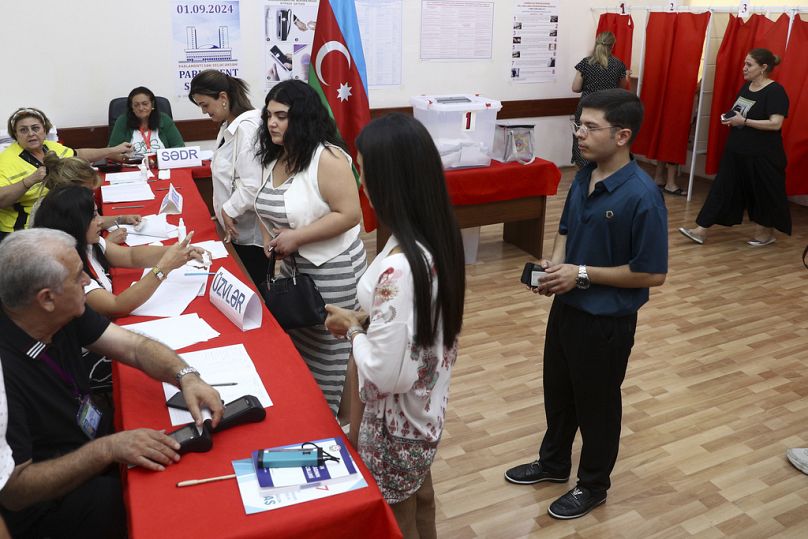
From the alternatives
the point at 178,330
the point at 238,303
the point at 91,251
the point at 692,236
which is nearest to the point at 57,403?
the point at 178,330

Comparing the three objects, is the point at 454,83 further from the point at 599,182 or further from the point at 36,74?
the point at 599,182

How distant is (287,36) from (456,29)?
1790mm

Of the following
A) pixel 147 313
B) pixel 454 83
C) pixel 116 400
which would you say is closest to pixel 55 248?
pixel 116 400

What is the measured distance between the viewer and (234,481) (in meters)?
1.50

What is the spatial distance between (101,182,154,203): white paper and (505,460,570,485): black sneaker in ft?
7.97

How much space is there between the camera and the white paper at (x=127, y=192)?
12.3 feet

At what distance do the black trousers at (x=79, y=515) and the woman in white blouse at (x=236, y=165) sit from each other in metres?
1.53

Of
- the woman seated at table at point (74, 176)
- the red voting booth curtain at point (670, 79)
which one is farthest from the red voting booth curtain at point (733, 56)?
the woman seated at table at point (74, 176)

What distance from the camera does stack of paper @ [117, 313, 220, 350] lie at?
2.15 m

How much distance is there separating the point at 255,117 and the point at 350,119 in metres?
1.78

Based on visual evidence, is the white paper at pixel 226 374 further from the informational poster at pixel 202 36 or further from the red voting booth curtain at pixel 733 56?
the red voting booth curtain at pixel 733 56

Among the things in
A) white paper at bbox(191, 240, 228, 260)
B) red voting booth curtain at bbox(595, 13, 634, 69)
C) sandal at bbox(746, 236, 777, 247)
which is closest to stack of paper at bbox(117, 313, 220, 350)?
white paper at bbox(191, 240, 228, 260)

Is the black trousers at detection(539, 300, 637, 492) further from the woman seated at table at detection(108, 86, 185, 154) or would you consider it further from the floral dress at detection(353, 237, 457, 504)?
the woman seated at table at detection(108, 86, 185, 154)

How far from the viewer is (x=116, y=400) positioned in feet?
6.27
